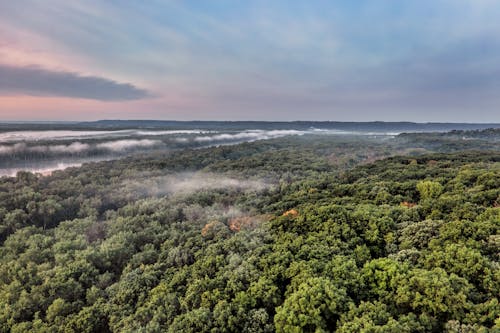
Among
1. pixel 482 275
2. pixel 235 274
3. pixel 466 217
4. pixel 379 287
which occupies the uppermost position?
pixel 466 217

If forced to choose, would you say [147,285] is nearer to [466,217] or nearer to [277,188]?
[466,217]

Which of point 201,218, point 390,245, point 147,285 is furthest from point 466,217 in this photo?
point 201,218

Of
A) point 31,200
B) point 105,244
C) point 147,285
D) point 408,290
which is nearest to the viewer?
point 408,290

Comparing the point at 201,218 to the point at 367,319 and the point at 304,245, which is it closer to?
the point at 304,245

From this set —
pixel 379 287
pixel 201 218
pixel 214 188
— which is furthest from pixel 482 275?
pixel 214 188

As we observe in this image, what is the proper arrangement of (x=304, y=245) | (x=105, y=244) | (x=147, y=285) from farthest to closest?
(x=105, y=244) → (x=147, y=285) → (x=304, y=245)

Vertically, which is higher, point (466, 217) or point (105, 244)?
point (466, 217)

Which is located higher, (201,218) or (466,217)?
(466,217)

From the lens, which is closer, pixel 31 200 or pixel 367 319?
pixel 367 319

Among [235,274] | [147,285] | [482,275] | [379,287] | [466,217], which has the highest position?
[466,217]
